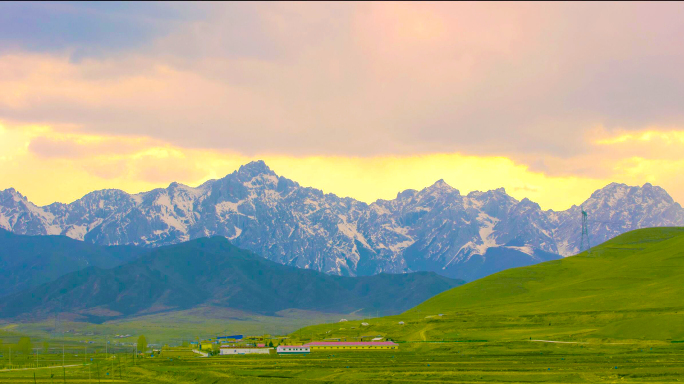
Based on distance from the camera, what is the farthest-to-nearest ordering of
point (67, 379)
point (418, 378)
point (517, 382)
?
point (67, 379), point (418, 378), point (517, 382)

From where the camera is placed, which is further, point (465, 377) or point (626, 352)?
point (626, 352)

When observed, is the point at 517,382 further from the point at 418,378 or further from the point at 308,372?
the point at 308,372

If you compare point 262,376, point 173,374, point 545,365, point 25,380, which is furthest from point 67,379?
point 545,365

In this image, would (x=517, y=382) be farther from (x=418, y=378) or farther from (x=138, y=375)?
(x=138, y=375)

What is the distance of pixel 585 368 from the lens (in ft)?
560

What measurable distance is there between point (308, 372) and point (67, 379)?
5703cm

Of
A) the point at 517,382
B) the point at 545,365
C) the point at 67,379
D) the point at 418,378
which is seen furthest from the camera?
the point at 67,379

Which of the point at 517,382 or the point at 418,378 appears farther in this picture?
the point at 418,378

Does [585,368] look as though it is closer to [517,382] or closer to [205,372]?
[517,382]

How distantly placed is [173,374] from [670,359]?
376 feet

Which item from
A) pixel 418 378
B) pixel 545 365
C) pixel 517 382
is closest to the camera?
pixel 517 382

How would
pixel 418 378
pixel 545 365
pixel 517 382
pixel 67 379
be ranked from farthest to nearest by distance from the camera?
pixel 67 379 → pixel 545 365 → pixel 418 378 → pixel 517 382

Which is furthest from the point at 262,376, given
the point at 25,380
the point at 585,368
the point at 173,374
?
the point at 585,368

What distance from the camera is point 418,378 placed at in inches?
6604
